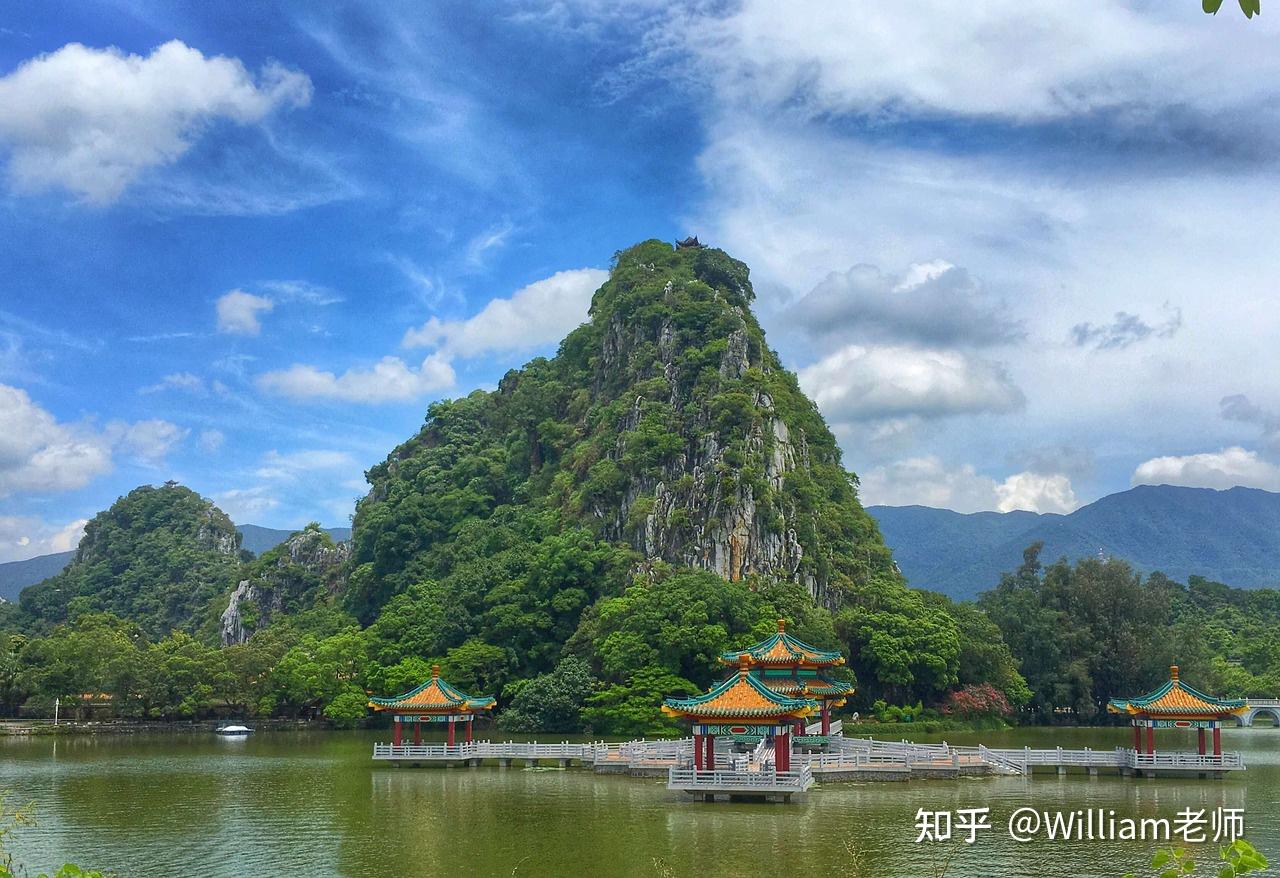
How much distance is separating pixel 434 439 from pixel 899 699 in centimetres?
5263

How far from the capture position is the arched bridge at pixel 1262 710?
65.7m

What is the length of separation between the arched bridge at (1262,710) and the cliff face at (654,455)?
78.8 feet

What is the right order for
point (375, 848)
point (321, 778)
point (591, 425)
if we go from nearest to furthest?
point (375, 848) < point (321, 778) < point (591, 425)

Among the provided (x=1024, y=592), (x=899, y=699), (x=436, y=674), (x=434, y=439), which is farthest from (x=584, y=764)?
(x=434, y=439)

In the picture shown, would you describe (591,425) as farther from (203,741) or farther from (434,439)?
(203,741)

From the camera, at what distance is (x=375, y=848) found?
22938mm

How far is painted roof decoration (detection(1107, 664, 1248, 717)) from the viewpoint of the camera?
34062 millimetres

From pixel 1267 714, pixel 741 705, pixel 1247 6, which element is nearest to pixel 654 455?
pixel 741 705

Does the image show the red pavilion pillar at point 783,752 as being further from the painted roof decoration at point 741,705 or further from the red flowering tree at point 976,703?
the red flowering tree at point 976,703

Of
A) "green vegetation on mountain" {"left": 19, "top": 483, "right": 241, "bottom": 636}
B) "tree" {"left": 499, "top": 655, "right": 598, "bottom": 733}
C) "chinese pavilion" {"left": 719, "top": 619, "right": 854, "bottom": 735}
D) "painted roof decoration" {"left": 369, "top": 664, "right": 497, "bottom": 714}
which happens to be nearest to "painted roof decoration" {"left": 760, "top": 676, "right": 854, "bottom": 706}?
"chinese pavilion" {"left": 719, "top": 619, "right": 854, "bottom": 735}

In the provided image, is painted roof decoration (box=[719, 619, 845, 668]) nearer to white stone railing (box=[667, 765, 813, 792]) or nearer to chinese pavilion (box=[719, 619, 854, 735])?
chinese pavilion (box=[719, 619, 854, 735])

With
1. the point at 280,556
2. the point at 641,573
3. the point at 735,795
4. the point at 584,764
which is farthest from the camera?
the point at 280,556

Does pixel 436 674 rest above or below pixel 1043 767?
above

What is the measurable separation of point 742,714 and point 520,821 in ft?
24.3
